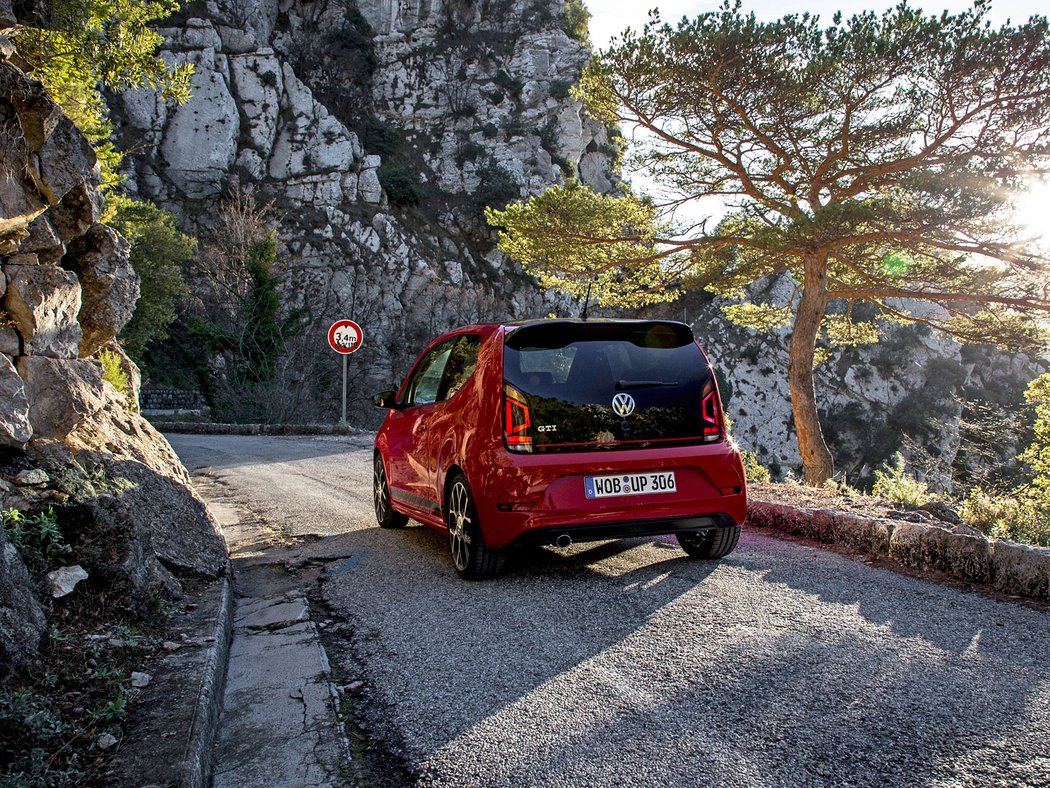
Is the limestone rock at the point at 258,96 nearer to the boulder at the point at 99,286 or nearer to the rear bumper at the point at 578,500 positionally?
the boulder at the point at 99,286

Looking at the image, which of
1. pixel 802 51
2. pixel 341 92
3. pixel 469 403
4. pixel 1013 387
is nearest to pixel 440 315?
pixel 341 92

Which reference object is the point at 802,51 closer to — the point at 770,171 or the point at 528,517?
the point at 770,171

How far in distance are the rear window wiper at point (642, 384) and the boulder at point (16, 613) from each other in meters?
3.19

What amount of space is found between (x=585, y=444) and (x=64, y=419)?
314 cm

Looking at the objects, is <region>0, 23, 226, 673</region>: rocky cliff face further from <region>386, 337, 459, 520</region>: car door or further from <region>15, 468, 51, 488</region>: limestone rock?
<region>386, 337, 459, 520</region>: car door

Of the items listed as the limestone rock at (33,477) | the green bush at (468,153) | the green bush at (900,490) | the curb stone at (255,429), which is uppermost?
the green bush at (468,153)

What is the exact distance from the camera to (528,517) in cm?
438

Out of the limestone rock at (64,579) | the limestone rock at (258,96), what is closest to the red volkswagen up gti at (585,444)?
the limestone rock at (64,579)

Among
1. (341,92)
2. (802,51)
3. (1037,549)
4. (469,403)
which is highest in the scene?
(341,92)

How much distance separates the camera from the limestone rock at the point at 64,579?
10.5 ft

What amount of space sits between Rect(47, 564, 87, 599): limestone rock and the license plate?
8.70 feet

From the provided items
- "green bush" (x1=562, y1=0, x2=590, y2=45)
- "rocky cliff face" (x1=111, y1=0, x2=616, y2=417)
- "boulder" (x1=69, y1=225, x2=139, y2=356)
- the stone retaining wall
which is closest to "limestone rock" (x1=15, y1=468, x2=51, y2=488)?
"boulder" (x1=69, y1=225, x2=139, y2=356)

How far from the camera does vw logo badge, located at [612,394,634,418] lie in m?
4.55

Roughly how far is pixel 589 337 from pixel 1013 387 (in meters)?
57.3
